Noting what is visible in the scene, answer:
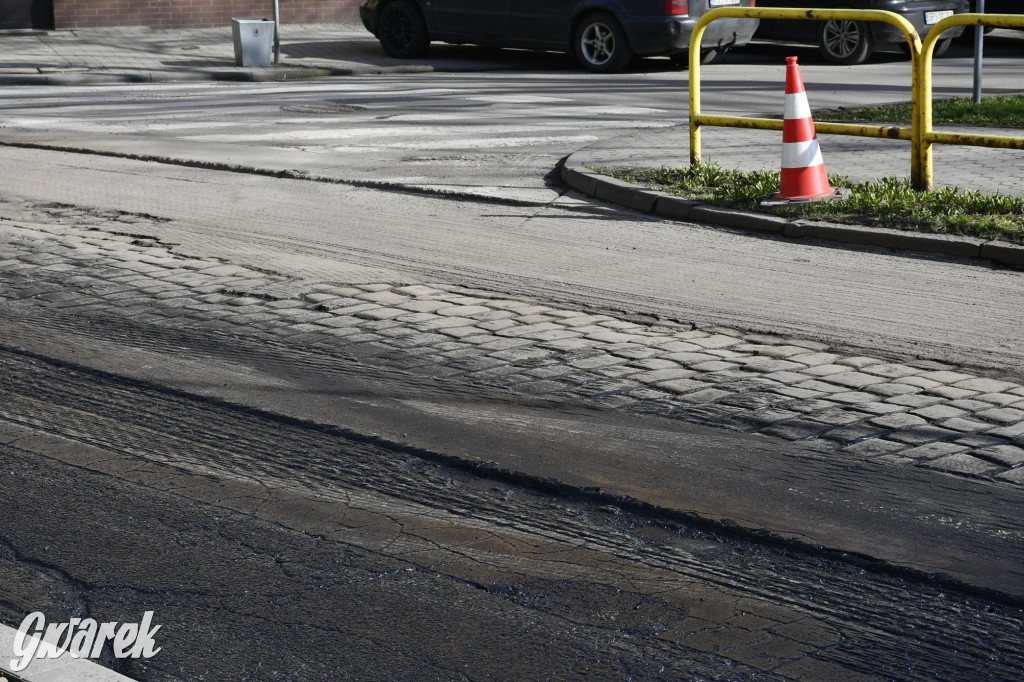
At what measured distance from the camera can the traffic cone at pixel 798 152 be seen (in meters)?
8.82

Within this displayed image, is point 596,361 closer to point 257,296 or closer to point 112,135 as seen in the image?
point 257,296

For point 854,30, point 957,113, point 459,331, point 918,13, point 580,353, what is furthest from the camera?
point 854,30

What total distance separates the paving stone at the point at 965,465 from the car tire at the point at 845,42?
15.3 m

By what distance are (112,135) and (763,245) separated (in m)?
6.91

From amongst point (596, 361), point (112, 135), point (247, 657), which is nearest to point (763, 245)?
point (596, 361)

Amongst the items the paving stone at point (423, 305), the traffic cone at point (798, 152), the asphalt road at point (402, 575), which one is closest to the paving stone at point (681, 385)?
the asphalt road at point (402, 575)

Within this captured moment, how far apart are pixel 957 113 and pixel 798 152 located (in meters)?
4.45

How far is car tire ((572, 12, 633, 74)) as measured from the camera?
18.4m

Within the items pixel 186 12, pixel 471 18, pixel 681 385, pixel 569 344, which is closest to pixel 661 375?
pixel 681 385

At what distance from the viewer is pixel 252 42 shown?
19.2 meters

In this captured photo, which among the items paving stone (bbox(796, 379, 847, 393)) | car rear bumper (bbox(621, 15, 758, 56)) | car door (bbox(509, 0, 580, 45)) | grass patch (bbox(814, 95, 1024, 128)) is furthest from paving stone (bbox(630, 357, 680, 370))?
car door (bbox(509, 0, 580, 45))

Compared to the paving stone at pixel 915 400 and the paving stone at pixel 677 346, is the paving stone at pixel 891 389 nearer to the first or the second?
the paving stone at pixel 915 400

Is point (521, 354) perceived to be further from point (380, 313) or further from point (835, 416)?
point (835, 416)

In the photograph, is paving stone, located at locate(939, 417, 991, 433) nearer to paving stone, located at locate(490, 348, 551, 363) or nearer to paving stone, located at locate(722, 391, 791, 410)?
paving stone, located at locate(722, 391, 791, 410)
